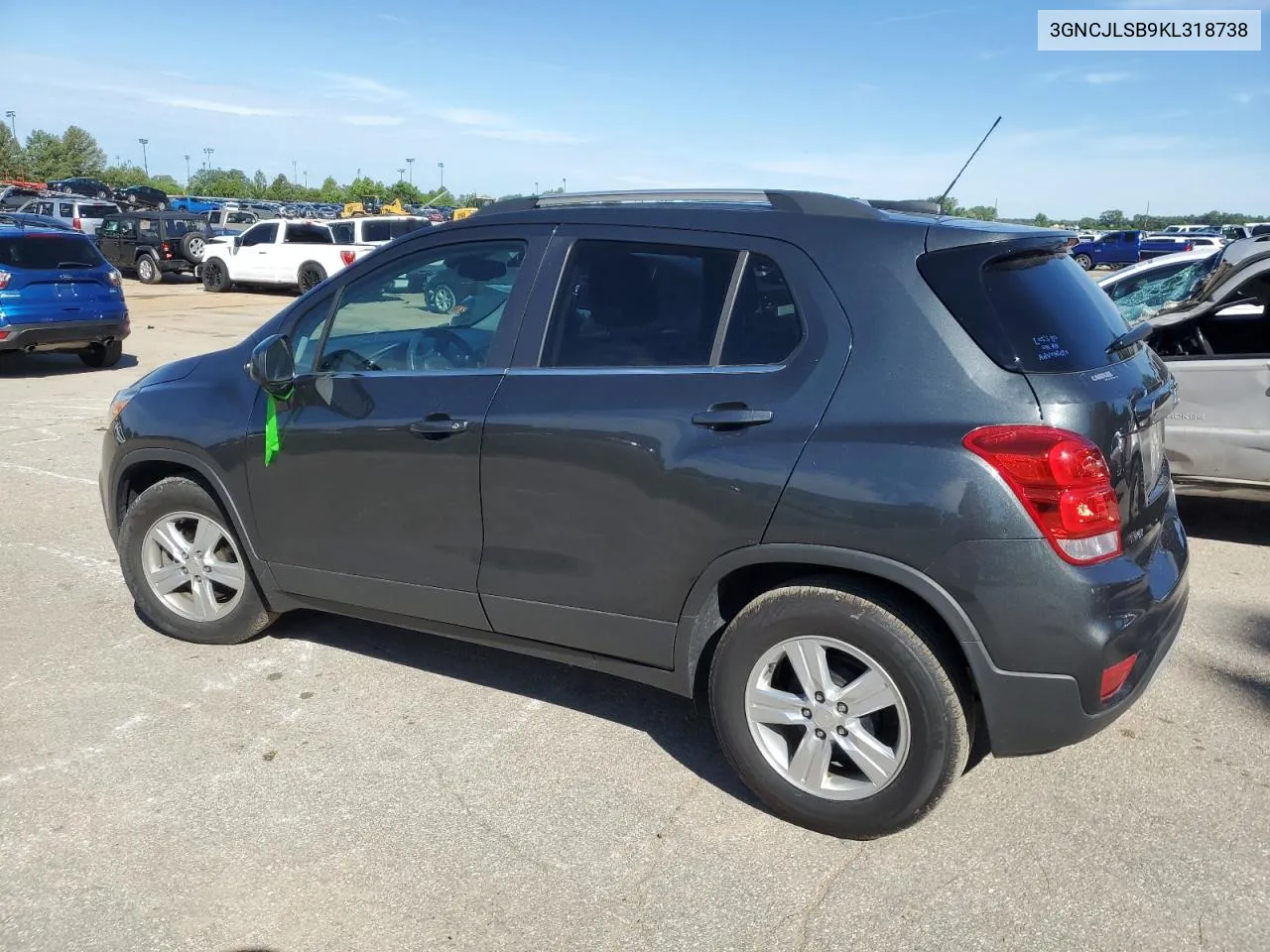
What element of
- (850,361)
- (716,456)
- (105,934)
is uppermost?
(850,361)

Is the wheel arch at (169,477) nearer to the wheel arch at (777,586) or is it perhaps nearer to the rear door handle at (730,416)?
the wheel arch at (777,586)

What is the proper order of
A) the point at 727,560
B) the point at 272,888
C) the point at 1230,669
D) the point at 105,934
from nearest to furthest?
the point at 105,934 < the point at 272,888 < the point at 727,560 < the point at 1230,669

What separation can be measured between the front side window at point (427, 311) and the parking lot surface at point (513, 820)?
131 cm

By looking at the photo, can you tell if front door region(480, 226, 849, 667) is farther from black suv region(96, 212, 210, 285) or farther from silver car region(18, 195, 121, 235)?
silver car region(18, 195, 121, 235)

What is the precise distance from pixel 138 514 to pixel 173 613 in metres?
0.45

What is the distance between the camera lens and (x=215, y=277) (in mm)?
24094

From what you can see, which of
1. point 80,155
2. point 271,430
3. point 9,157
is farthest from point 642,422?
point 80,155

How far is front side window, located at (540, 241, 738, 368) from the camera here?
332cm

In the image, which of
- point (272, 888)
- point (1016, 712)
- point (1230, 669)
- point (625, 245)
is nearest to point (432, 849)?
point (272, 888)

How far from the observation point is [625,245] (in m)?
3.51

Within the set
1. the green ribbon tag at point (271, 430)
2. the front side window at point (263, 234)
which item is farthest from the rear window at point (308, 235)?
the green ribbon tag at point (271, 430)

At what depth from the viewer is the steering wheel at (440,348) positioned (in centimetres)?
378

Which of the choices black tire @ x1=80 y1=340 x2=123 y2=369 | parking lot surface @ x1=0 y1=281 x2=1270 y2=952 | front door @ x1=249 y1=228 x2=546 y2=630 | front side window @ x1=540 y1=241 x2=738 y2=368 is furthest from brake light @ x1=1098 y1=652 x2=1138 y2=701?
black tire @ x1=80 y1=340 x2=123 y2=369

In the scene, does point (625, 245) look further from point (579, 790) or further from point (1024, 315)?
point (579, 790)
